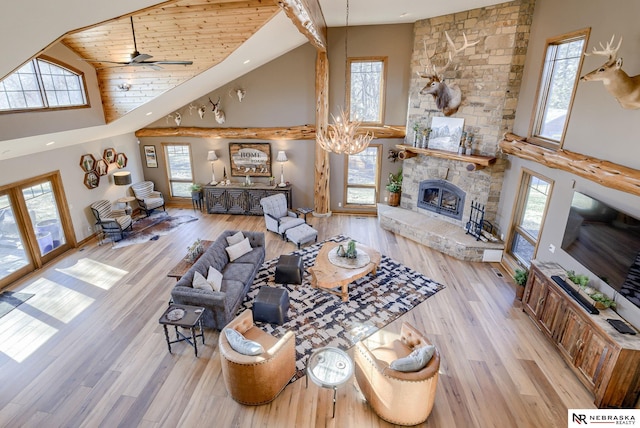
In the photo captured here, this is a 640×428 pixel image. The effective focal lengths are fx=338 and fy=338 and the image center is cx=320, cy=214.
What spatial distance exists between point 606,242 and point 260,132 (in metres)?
8.00

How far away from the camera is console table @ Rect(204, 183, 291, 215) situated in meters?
9.76

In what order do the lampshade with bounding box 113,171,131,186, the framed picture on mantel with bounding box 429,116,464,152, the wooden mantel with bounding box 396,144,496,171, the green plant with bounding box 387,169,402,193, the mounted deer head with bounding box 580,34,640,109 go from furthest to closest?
the green plant with bounding box 387,169,402,193
the lampshade with bounding box 113,171,131,186
the framed picture on mantel with bounding box 429,116,464,152
the wooden mantel with bounding box 396,144,496,171
the mounted deer head with bounding box 580,34,640,109

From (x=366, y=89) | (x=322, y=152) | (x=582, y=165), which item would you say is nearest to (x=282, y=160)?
(x=322, y=152)

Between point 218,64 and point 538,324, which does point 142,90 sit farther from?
point 538,324

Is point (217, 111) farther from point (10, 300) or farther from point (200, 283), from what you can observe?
point (10, 300)

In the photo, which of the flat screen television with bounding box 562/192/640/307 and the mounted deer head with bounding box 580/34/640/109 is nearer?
the mounted deer head with bounding box 580/34/640/109

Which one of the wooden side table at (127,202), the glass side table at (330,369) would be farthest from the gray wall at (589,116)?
the wooden side table at (127,202)

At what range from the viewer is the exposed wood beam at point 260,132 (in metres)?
9.13

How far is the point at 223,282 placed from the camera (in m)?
5.69

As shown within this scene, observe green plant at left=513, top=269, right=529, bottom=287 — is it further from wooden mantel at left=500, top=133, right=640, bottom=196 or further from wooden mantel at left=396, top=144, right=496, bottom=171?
wooden mantel at left=396, top=144, right=496, bottom=171

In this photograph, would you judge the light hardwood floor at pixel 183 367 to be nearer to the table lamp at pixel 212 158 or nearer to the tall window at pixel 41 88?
the tall window at pixel 41 88

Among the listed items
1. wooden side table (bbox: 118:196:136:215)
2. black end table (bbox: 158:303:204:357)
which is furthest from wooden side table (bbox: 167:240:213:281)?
wooden side table (bbox: 118:196:136:215)

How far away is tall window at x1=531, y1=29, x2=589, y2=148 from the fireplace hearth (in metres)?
2.20

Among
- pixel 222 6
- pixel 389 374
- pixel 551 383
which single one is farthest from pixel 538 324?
pixel 222 6
